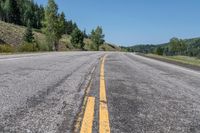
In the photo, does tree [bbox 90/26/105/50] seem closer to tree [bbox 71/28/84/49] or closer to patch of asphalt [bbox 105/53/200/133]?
tree [bbox 71/28/84/49]

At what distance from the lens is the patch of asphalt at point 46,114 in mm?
3438

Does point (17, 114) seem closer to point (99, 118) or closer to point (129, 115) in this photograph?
point (99, 118)

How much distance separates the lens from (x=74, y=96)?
5.56 metres

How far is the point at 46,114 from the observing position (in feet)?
13.4

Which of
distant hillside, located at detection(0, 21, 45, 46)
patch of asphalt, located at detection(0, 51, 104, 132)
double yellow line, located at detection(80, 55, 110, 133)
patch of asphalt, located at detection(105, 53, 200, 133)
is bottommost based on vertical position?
patch of asphalt, located at detection(105, 53, 200, 133)

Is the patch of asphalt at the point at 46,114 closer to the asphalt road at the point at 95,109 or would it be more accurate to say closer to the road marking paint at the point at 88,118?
the asphalt road at the point at 95,109

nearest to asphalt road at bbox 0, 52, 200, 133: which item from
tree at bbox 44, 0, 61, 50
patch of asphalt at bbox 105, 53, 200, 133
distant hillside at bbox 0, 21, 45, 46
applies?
patch of asphalt at bbox 105, 53, 200, 133

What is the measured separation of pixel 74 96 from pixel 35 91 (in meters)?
0.86

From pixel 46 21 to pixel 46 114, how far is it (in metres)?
59.2

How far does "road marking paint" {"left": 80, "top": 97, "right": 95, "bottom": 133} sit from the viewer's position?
345cm

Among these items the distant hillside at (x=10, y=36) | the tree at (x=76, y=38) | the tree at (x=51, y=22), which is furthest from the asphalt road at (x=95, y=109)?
the tree at (x=76, y=38)

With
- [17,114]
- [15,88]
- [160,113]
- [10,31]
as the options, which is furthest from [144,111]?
[10,31]

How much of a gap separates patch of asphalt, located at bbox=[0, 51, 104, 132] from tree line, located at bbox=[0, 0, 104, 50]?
42.5 metres

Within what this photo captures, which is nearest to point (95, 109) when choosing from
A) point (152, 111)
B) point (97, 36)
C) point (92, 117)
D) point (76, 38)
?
point (92, 117)
